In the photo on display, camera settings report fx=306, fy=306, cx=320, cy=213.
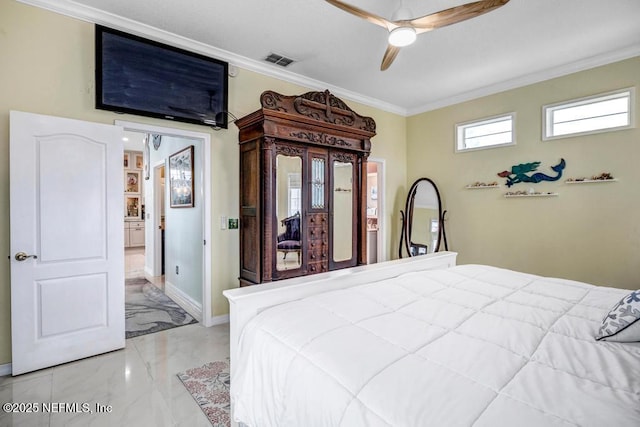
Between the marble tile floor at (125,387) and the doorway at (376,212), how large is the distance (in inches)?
113

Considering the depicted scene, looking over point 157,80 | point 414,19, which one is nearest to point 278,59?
point 157,80

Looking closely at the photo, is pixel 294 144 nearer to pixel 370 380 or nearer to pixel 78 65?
pixel 78 65

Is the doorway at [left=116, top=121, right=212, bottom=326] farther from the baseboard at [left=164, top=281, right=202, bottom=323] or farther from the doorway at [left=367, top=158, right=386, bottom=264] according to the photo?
the doorway at [left=367, top=158, right=386, bottom=264]

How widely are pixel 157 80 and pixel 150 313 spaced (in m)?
2.64

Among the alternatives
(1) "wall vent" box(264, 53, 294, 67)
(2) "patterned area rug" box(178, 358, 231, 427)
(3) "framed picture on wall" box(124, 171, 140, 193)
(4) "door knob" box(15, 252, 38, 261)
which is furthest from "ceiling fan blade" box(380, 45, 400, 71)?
(3) "framed picture on wall" box(124, 171, 140, 193)

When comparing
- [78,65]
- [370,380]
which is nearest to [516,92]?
[370,380]

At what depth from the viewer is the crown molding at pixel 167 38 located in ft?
8.21

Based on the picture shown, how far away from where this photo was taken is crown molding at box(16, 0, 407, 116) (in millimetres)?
2504

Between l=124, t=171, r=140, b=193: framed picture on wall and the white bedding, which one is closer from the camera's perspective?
the white bedding

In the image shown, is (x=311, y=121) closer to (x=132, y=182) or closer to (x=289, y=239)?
(x=289, y=239)

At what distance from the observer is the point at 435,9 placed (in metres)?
2.56

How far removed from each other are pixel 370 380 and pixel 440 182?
4.44 meters

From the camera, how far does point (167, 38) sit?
2.95 m

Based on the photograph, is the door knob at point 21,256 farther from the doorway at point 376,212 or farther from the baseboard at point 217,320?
the doorway at point 376,212
